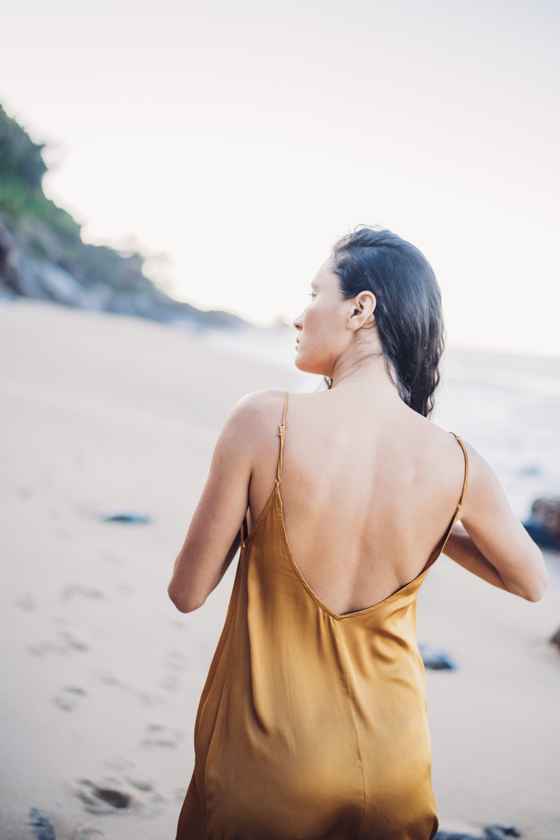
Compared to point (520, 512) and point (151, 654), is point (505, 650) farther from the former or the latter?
point (520, 512)

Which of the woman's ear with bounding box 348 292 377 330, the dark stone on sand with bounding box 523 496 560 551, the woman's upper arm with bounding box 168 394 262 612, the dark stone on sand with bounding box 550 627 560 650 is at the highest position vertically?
the woman's ear with bounding box 348 292 377 330

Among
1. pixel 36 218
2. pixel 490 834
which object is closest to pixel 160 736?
pixel 490 834

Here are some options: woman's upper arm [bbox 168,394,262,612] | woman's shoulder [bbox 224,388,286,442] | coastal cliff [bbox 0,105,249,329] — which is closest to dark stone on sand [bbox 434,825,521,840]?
woman's upper arm [bbox 168,394,262,612]

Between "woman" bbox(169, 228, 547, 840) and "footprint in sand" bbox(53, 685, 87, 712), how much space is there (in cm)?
137

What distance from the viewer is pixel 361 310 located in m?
1.22

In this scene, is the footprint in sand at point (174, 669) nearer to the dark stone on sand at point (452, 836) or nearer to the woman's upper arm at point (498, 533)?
the dark stone on sand at point (452, 836)

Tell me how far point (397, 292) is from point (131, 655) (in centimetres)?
254

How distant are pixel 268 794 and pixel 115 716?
168 centimetres

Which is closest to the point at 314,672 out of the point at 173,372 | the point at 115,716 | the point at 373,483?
the point at 373,483

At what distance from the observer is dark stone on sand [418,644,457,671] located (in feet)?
10.8

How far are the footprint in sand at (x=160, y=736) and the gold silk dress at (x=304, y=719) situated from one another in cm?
126

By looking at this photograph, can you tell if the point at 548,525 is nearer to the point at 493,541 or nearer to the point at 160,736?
the point at 160,736

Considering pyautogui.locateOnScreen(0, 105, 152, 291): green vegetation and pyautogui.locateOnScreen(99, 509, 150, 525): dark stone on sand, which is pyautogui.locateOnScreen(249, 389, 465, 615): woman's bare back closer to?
pyautogui.locateOnScreen(99, 509, 150, 525): dark stone on sand

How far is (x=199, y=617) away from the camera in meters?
3.53
